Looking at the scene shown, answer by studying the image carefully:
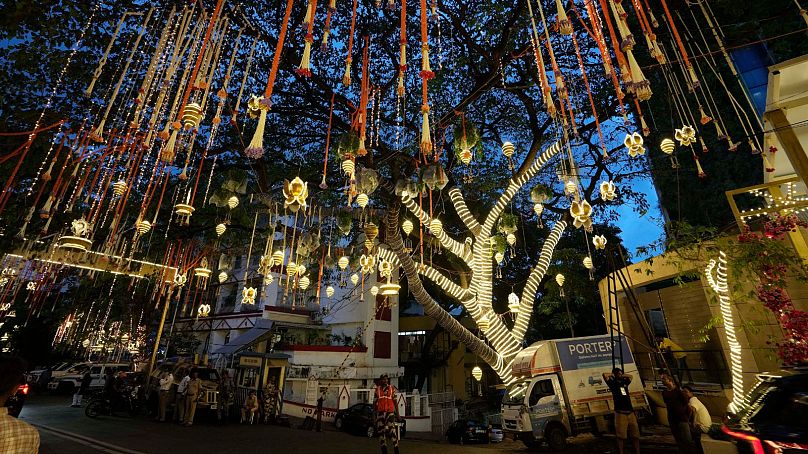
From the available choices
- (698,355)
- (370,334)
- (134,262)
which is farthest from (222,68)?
(698,355)

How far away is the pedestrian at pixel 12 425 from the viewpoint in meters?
2.68

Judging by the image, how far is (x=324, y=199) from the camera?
15.3 metres

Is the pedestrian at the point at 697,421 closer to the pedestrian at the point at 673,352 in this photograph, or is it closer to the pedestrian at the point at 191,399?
the pedestrian at the point at 673,352

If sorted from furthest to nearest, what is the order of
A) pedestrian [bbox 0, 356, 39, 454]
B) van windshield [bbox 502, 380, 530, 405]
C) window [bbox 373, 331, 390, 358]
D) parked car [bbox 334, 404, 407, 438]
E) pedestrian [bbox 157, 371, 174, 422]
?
window [bbox 373, 331, 390, 358], parked car [bbox 334, 404, 407, 438], pedestrian [bbox 157, 371, 174, 422], van windshield [bbox 502, 380, 530, 405], pedestrian [bbox 0, 356, 39, 454]

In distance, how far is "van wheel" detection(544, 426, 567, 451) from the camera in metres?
9.27

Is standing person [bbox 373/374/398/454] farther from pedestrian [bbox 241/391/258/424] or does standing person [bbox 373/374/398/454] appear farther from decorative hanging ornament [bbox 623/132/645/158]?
pedestrian [bbox 241/391/258/424]

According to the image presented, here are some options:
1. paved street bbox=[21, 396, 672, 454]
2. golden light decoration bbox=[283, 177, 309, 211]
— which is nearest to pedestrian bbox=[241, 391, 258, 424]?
paved street bbox=[21, 396, 672, 454]

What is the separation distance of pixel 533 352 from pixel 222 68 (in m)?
12.3

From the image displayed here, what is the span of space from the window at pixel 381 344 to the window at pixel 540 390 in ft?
45.3

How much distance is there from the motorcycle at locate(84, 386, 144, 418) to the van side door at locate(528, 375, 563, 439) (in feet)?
49.3

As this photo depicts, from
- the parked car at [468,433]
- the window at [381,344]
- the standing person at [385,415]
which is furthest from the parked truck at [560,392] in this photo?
the window at [381,344]

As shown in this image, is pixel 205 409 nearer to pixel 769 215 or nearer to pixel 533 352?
pixel 533 352

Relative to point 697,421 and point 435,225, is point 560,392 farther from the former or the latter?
point 435,225

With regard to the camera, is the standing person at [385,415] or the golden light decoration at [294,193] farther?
the standing person at [385,415]
